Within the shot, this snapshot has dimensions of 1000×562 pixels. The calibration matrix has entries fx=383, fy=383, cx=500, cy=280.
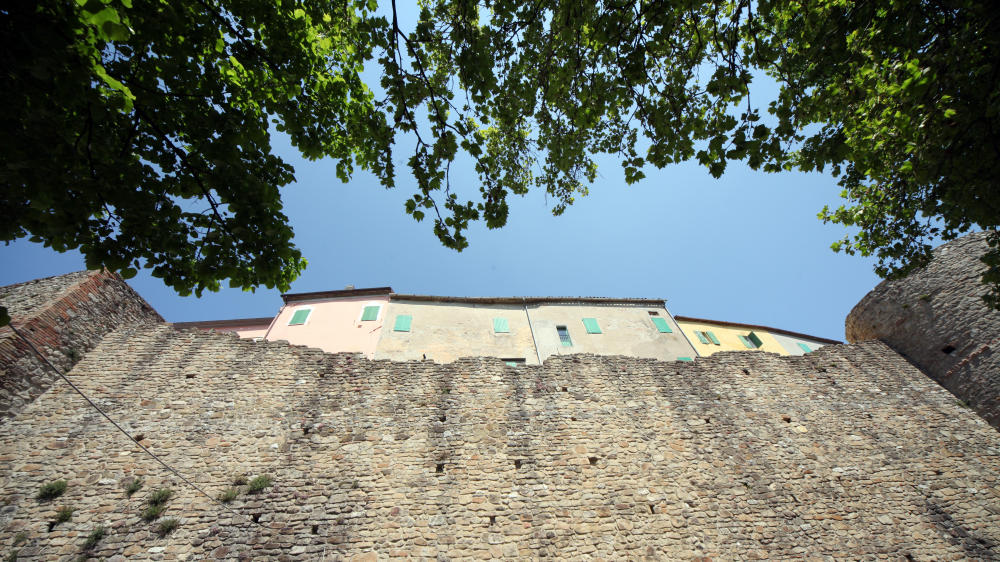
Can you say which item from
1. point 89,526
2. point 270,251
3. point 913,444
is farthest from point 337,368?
point 913,444

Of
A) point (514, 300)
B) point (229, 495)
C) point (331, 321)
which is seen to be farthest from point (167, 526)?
point (514, 300)

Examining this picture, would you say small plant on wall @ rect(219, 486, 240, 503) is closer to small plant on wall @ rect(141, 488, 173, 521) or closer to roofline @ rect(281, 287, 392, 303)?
small plant on wall @ rect(141, 488, 173, 521)

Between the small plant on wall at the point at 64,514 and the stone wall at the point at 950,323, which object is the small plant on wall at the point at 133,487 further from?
the stone wall at the point at 950,323

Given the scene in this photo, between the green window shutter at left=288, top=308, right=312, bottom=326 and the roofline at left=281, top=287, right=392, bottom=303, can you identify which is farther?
the roofline at left=281, top=287, right=392, bottom=303

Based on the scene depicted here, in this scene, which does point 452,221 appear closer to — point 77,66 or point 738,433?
point 77,66

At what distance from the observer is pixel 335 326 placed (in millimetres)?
15227

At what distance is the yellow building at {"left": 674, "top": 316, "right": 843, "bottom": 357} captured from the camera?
18953 mm

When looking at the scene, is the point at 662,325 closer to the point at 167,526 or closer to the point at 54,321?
the point at 167,526

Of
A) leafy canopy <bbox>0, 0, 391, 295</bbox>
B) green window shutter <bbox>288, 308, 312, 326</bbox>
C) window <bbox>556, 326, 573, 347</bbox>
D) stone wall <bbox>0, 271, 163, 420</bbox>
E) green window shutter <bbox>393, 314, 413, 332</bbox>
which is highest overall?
green window shutter <bbox>288, 308, 312, 326</bbox>

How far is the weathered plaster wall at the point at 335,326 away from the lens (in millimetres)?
14492

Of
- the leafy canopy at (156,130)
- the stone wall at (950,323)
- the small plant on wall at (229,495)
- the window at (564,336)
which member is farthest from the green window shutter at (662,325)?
the small plant on wall at (229,495)

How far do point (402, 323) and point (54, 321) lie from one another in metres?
9.11

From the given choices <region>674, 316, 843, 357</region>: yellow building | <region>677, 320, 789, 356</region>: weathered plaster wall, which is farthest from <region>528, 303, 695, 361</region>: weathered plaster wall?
<region>674, 316, 843, 357</region>: yellow building

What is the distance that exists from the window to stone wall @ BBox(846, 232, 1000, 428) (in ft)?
34.7
